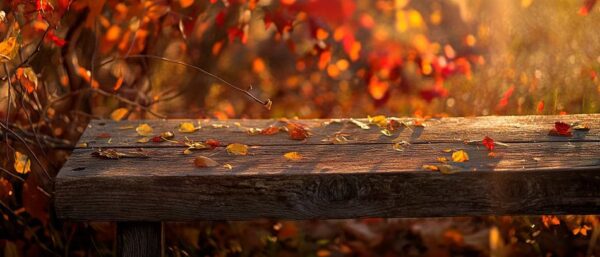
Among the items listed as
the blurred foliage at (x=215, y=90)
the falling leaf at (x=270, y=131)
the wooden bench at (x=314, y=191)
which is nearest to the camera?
the wooden bench at (x=314, y=191)

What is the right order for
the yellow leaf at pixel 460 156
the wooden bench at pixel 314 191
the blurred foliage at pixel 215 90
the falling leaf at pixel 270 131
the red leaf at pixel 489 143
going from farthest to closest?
the blurred foliage at pixel 215 90 → the falling leaf at pixel 270 131 → the red leaf at pixel 489 143 → the yellow leaf at pixel 460 156 → the wooden bench at pixel 314 191

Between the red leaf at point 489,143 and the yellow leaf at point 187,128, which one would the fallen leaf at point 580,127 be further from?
the yellow leaf at point 187,128

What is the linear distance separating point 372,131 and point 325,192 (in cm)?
52

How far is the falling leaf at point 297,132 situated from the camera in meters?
2.11

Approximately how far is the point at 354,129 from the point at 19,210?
120cm

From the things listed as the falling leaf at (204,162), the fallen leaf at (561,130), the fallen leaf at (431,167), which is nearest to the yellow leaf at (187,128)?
the falling leaf at (204,162)

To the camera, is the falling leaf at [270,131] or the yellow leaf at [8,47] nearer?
the yellow leaf at [8,47]

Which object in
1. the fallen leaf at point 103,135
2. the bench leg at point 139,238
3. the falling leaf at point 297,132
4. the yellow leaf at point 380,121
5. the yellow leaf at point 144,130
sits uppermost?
the yellow leaf at point 144,130

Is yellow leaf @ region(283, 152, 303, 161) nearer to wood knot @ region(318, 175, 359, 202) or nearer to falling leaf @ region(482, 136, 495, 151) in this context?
wood knot @ region(318, 175, 359, 202)

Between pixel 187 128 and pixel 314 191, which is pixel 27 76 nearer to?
pixel 187 128

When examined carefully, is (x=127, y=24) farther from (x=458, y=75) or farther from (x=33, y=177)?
(x=458, y=75)

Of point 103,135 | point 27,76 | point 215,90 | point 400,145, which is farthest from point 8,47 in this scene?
point 215,90

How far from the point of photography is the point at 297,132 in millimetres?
2125

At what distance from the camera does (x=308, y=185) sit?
5.59 ft
